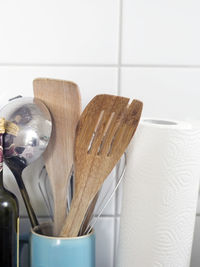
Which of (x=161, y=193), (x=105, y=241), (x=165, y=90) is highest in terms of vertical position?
(x=165, y=90)

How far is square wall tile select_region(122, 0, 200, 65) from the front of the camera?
59cm

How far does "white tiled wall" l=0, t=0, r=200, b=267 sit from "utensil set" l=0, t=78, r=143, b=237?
75 millimetres

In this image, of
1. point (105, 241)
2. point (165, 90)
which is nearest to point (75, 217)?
point (105, 241)

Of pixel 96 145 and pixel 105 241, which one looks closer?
pixel 96 145

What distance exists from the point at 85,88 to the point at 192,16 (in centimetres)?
20

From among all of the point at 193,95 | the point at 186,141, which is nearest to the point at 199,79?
the point at 193,95

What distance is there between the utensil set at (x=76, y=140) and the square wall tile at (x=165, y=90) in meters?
0.11

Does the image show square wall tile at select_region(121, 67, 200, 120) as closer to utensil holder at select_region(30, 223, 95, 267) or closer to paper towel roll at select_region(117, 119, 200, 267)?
paper towel roll at select_region(117, 119, 200, 267)

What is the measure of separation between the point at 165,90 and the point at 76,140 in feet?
0.60

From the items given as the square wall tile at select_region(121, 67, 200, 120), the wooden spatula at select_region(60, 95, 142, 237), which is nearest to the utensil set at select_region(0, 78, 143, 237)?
the wooden spatula at select_region(60, 95, 142, 237)

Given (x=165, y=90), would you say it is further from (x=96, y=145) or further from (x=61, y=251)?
(x=61, y=251)

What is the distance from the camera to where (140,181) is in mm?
493

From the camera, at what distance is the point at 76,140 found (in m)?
0.52

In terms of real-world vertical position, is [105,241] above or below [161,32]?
below
